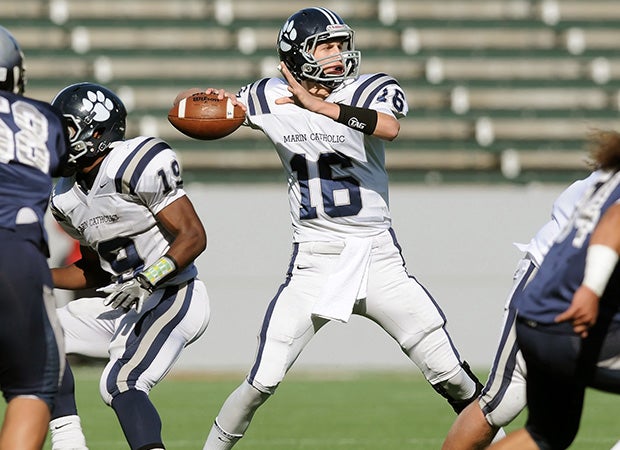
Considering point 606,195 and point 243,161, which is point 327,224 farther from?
point 243,161

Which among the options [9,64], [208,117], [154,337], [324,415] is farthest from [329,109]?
[324,415]

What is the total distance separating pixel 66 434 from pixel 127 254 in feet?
2.42

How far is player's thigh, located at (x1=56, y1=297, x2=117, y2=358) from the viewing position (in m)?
4.74

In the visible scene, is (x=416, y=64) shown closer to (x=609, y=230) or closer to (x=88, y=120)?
(x=88, y=120)

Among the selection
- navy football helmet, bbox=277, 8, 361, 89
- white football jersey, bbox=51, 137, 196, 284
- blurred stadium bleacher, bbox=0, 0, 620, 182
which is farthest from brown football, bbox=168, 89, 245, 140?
blurred stadium bleacher, bbox=0, 0, 620, 182

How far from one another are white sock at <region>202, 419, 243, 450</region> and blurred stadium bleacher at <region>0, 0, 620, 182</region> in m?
8.24

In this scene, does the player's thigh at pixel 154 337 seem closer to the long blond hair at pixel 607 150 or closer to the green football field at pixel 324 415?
the green football field at pixel 324 415

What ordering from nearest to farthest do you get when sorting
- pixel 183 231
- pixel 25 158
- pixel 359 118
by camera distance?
pixel 25 158 < pixel 183 231 < pixel 359 118

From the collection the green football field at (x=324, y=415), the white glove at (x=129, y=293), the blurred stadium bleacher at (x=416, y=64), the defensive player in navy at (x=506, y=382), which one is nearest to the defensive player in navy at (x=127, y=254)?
the white glove at (x=129, y=293)

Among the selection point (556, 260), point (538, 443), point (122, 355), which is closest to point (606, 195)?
point (556, 260)

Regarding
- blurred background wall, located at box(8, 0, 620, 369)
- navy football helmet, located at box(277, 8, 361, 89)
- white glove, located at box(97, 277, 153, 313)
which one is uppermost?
navy football helmet, located at box(277, 8, 361, 89)

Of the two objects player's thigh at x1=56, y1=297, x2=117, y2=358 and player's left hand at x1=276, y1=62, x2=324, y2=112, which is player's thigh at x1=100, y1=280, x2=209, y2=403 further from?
player's left hand at x1=276, y1=62, x2=324, y2=112

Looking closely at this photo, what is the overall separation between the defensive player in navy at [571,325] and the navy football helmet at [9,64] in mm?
1663

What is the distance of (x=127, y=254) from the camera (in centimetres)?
465
